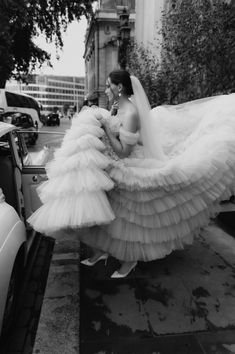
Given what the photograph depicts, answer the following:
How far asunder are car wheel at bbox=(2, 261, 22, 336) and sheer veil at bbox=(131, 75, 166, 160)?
1793 mm

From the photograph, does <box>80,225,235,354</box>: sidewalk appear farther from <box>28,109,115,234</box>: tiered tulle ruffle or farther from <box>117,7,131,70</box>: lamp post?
<box>117,7,131,70</box>: lamp post

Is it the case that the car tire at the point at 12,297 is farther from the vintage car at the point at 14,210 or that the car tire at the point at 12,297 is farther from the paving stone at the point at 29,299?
the paving stone at the point at 29,299

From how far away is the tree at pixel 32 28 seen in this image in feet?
60.3

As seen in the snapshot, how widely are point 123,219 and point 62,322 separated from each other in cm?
107

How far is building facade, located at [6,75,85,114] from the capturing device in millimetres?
139750

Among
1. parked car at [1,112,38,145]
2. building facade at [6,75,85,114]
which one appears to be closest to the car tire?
parked car at [1,112,38,145]

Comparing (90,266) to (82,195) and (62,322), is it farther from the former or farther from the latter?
(82,195)

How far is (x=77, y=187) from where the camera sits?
271 cm

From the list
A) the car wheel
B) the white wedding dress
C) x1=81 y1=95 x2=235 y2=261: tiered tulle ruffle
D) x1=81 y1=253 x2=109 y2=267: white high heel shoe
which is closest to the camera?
the car wheel

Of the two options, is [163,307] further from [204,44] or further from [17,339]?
[204,44]

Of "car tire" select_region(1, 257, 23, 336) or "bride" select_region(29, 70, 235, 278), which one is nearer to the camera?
"car tire" select_region(1, 257, 23, 336)

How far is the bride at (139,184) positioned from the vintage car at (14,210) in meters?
0.24

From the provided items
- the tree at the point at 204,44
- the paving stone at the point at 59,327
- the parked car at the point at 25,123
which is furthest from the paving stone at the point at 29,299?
the tree at the point at 204,44

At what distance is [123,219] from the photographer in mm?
3080
